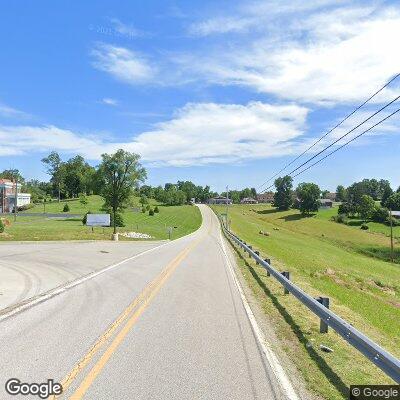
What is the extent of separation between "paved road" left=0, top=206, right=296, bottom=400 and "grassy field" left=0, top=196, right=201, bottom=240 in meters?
33.6

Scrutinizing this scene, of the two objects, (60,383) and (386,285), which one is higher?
(60,383)

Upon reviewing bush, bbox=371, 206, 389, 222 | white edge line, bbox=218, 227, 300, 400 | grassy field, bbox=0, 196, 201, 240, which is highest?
bush, bbox=371, 206, 389, 222

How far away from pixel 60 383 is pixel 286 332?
5288mm

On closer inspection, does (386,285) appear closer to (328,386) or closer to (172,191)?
(328,386)

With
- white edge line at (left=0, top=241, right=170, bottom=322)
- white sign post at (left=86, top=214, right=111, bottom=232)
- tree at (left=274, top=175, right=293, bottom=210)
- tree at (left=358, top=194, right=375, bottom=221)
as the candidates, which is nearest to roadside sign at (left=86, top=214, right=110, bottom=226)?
white sign post at (left=86, top=214, right=111, bottom=232)

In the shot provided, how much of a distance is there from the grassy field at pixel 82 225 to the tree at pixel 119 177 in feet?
15.2

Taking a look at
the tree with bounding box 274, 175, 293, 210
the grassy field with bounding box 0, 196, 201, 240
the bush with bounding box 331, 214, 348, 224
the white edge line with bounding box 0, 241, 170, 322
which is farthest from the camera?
the tree with bounding box 274, 175, 293, 210

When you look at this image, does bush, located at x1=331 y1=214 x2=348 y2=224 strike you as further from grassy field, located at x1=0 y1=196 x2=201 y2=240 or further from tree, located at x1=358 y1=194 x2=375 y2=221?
grassy field, located at x1=0 y1=196 x2=201 y2=240

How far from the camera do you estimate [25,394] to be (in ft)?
19.8

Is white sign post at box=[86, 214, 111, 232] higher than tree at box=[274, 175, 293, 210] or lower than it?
lower

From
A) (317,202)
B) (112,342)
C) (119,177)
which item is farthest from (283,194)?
(112,342)

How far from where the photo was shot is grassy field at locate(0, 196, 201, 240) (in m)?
47.0

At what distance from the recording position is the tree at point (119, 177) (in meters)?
71.6

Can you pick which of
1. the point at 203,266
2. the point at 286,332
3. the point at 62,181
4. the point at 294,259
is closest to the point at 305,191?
the point at 62,181
